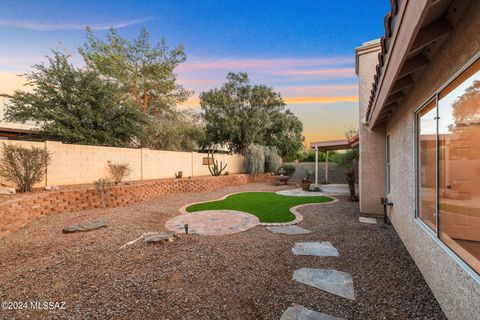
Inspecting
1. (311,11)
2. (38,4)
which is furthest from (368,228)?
(38,4)

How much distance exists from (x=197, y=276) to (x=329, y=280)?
6.49ft

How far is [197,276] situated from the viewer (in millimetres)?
3475

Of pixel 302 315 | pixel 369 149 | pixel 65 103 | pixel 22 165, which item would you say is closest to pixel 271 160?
pixel 369 149

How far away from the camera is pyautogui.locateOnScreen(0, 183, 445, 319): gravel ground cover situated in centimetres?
272

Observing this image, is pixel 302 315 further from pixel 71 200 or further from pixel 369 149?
pixel 71 200

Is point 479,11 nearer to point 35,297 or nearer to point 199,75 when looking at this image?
point 35,297

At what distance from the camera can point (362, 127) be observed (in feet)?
25.6

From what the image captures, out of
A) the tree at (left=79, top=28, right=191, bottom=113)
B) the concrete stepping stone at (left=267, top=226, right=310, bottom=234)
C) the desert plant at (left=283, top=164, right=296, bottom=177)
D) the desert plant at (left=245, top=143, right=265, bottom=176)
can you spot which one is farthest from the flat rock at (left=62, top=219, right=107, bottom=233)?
the desert plant at (left=283, top=164, right=296, bottom=177)

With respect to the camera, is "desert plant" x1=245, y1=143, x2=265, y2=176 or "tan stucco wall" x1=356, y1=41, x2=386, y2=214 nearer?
"tan stucco wall" x1=356, y1=41, x2=386, y2=214

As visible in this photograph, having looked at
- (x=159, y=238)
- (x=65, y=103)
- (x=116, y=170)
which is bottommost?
(x=159, y=238)

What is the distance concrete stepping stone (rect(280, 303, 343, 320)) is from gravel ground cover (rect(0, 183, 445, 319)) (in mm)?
74

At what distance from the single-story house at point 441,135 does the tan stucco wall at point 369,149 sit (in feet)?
10.7

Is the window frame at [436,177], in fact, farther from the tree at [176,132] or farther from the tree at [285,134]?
the tree at [285,134]

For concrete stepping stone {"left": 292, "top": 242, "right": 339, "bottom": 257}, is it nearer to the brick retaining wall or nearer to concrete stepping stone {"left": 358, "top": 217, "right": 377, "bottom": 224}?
concrete stepping stone {"left": 358, "top": 217, "right": 377, "bottom": 224}
